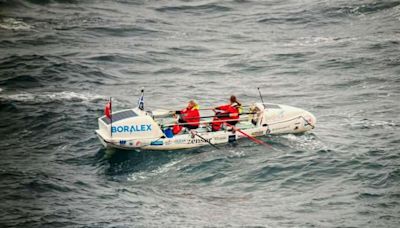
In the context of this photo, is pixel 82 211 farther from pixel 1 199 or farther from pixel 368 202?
pixel 368 202

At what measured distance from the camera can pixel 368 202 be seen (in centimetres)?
2720

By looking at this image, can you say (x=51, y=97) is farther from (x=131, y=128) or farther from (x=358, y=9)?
(x=358, y=9)

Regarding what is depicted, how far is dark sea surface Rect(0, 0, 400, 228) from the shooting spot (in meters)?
27.1

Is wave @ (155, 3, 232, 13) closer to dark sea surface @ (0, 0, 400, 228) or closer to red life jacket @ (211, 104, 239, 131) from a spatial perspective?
dark sea surface @ (0, 0, 400, 228)

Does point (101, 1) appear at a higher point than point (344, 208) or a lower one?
higher

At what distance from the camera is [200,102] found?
41500 mm

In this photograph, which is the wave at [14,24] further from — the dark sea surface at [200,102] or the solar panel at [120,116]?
the solar panel at [120,116]

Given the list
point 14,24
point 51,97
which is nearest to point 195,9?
point 14,24

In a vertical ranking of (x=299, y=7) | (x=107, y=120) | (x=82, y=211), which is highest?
(x=299, y=7)

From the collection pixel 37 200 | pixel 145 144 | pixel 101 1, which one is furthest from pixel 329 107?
pixel 101 1

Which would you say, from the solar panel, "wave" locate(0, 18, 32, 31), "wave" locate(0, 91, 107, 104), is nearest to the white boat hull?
the solar panel

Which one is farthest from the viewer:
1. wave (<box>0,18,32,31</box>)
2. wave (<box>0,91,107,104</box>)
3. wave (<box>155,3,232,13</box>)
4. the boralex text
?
wave (<box>155,3,232,13</box>)

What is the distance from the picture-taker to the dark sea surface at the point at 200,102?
27109 mm

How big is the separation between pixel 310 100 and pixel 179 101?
25.0 ft
